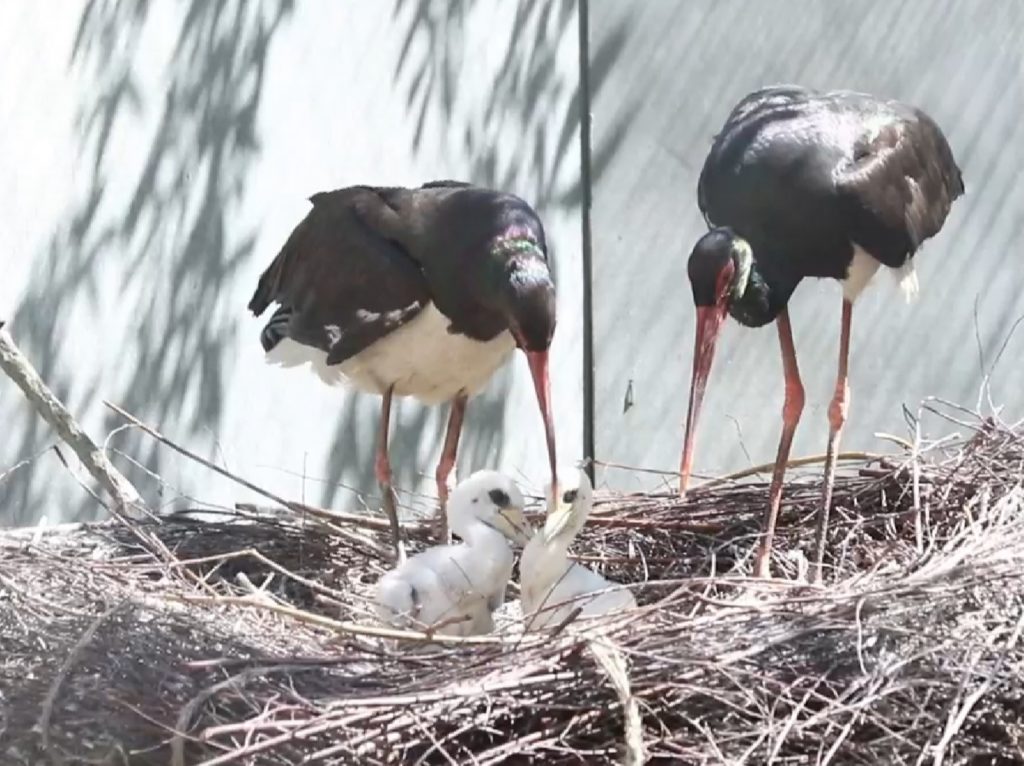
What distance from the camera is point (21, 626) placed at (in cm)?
314

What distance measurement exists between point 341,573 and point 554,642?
1672 mm

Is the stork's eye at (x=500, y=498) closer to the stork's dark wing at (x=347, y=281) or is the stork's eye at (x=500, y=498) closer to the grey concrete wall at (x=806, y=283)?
the stork's dark wing at (x=347, y=281)

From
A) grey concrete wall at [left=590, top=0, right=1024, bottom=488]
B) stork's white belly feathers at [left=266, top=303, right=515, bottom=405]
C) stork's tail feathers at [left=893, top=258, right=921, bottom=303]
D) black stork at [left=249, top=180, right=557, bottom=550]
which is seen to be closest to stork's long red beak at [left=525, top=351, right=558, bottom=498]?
black stork at [left=249, top=180, right=557, bottom=550]

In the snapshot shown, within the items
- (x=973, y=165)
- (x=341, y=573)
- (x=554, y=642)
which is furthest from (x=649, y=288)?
(x=554, y=642)

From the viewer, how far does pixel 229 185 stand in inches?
199

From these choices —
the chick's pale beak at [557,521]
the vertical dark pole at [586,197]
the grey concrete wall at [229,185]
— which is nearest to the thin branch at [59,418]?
the grey concrete wall at [229,185]

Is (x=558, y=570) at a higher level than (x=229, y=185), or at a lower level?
lower

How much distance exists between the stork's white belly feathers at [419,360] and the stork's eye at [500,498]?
0.48 metres

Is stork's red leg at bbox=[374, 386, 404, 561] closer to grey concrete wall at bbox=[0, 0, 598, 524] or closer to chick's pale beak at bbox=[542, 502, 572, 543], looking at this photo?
grey concrete wall at bbox=[0, 0, 598, 524]

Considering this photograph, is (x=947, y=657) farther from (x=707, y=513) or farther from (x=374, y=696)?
(x=707, y=513)

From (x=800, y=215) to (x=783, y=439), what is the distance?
64cm

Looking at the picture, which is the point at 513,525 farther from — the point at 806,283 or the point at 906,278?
the point at 806,283

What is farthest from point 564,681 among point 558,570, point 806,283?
point 806,283

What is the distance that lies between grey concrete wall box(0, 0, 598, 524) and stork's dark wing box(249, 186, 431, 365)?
0.63m
